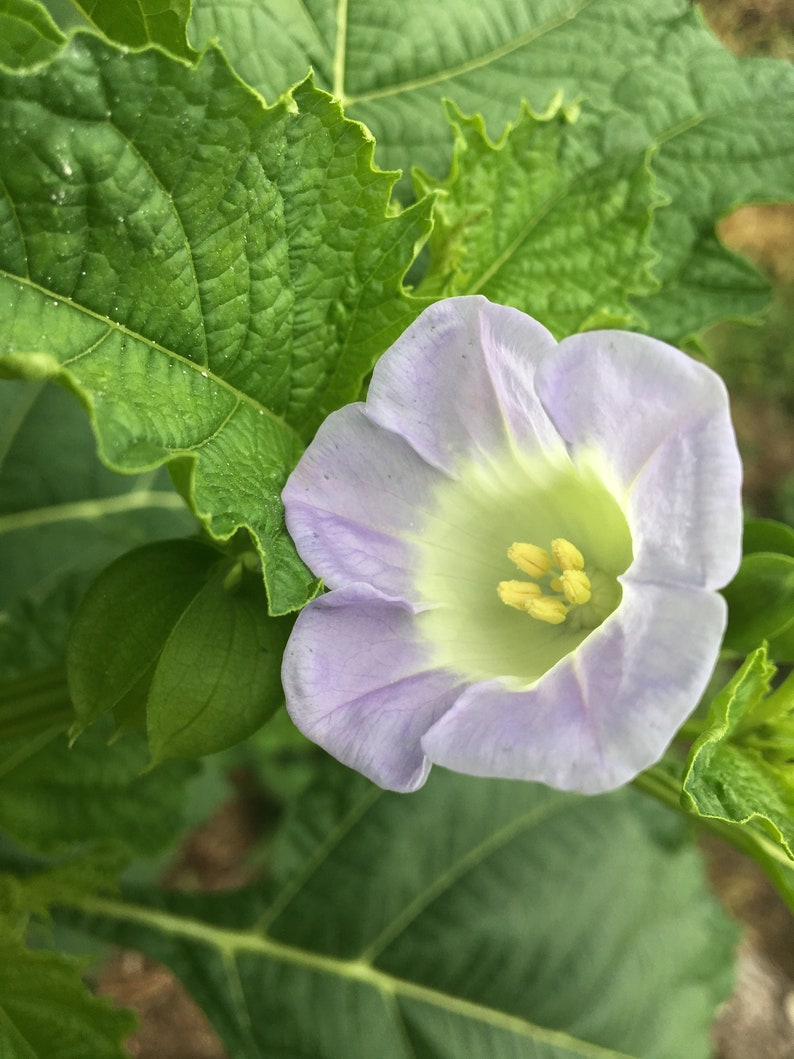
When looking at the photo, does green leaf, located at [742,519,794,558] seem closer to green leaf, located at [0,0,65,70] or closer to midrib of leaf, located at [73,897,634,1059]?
green leaf, located at [0,0,65,70]

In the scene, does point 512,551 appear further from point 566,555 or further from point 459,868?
point 459,868

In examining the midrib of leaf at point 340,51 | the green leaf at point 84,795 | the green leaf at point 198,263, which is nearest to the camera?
the green leaf at point 198,263

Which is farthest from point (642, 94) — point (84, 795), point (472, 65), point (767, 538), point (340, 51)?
point (84, 795)

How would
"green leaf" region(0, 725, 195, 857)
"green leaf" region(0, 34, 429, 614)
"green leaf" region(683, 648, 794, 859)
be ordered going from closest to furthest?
1. "green leaf" region(0, 34, 429, 614)
2. "green leaf" region(683, 648, 794, 859)
3. "green leaf" region(0, 725, 195, 857)

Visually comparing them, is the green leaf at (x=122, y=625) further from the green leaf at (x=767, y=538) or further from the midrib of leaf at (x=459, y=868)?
the midrib of leaf at (x=459, y=868)

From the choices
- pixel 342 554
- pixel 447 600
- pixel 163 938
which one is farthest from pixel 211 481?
pixel 163 938

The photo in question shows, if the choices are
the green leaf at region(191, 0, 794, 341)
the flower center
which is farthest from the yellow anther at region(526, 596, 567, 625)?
the green leaf at region(191, 0, 794, 341)

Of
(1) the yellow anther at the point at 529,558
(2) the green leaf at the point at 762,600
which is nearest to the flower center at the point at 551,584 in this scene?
(1) the yellow anther at the point at 529,558
